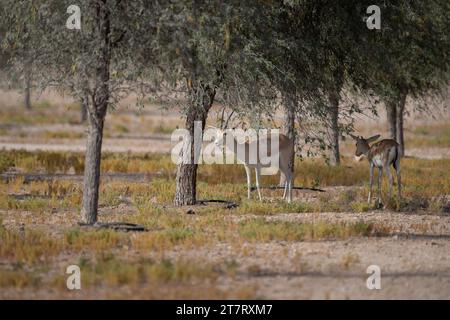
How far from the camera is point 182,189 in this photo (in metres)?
19.3

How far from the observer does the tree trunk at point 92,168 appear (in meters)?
15.2

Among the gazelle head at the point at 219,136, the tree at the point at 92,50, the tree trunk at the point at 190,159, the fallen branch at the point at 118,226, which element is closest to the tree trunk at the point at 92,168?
the tree at the point at 92,50

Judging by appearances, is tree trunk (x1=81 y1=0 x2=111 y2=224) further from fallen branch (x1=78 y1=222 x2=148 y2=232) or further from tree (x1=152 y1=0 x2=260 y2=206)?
tree (x1=152 y1=0 x2=260 y2=206)

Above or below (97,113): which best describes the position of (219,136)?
below

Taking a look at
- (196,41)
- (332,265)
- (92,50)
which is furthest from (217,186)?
(332,265)

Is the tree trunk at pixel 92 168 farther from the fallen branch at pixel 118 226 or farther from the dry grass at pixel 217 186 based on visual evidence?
the dry grass at pixel 217 186

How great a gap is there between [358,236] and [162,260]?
13.9 feet

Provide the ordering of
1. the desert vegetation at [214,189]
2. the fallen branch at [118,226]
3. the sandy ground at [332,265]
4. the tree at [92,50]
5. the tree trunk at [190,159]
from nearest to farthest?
the sandy ground at [332,265] < the desert vegetation at [214,189] < the tree at [92,50] < the fallen branch at [118,226] < the tree trunk at [190,159]

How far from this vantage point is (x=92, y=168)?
15.4m

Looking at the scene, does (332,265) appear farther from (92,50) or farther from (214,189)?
(214,189)

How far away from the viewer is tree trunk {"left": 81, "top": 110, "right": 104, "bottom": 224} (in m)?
15.2

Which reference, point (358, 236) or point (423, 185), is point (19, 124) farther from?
point (358, 236)

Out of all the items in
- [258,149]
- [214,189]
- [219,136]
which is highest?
[219,136]

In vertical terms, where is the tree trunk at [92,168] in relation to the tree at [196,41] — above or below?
below
